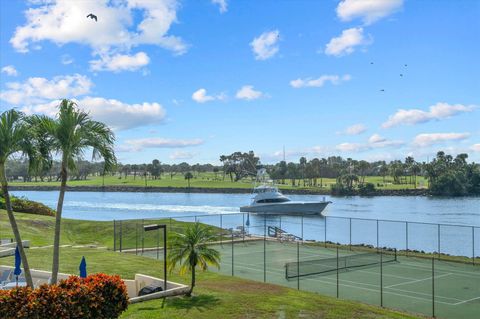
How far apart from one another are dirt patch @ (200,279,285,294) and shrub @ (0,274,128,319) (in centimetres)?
903

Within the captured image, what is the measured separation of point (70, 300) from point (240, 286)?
11.9m

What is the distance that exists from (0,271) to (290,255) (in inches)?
889

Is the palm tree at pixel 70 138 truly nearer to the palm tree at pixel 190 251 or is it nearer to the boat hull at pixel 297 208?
the palm tree at pixel 190 251

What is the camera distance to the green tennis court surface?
2470cm

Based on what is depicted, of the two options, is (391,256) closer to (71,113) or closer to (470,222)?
(71,113)

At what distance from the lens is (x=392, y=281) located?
3044 cm

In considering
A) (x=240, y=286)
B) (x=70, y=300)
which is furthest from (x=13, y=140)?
(x=240, y=286)

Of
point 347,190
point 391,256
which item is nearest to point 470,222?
point 391,256

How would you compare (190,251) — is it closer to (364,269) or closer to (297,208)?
(364,269)

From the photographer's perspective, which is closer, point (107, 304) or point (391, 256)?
point (107, 304)

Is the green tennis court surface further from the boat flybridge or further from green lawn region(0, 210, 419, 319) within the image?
the boat flybridge

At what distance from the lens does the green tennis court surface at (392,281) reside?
2470 cm

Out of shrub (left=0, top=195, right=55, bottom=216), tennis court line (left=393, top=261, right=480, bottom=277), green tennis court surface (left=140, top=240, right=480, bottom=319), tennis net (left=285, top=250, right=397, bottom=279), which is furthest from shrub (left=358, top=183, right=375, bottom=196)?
tennis court line (left=393, top=261, right=480, bottom=277)

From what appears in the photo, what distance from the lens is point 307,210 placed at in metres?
97.4
